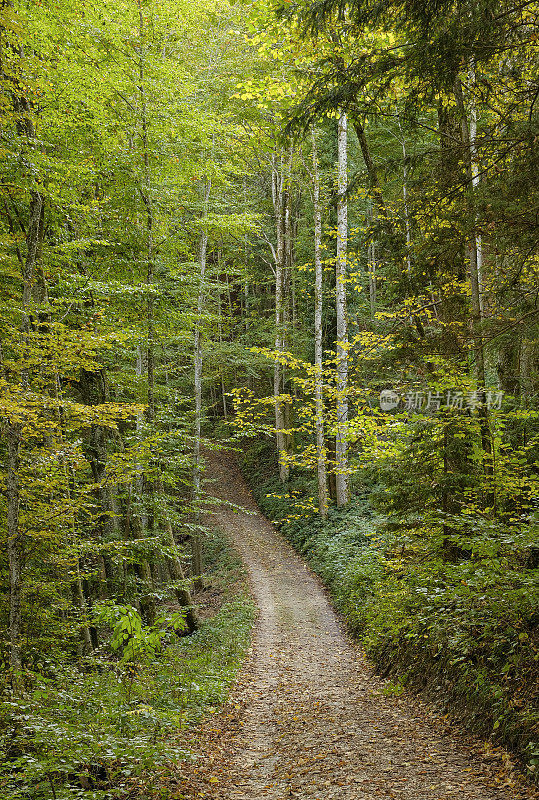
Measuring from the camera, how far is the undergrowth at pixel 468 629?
4750 mm

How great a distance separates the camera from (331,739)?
5.93 m

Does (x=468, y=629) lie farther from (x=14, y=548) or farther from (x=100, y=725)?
(x=14, y=548)

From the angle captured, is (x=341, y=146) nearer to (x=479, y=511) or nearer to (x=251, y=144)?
(x=251, y=144)

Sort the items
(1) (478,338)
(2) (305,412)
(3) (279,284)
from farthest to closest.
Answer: (3) (279,284)
(2) (305,412)
(1) (478,338)

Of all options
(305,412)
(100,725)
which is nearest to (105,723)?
(100,725)

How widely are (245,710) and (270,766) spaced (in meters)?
1.84

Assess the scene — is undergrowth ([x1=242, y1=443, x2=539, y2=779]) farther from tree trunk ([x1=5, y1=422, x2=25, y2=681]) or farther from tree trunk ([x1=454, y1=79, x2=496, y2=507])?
tree trunk ([x1=5, y1=422, x2=25, y2=681])

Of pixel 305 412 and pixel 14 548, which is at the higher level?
pixel 305 412

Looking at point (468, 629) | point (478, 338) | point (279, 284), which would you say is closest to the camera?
point (478, 338)

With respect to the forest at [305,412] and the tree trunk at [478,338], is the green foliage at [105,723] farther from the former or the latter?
the tree trunk at [478,338]

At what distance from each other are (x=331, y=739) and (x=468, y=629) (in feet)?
6.45

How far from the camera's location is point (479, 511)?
256 inches

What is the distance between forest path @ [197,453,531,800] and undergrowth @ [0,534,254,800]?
59cm

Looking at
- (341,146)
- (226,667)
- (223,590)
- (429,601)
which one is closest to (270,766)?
(429,601)
